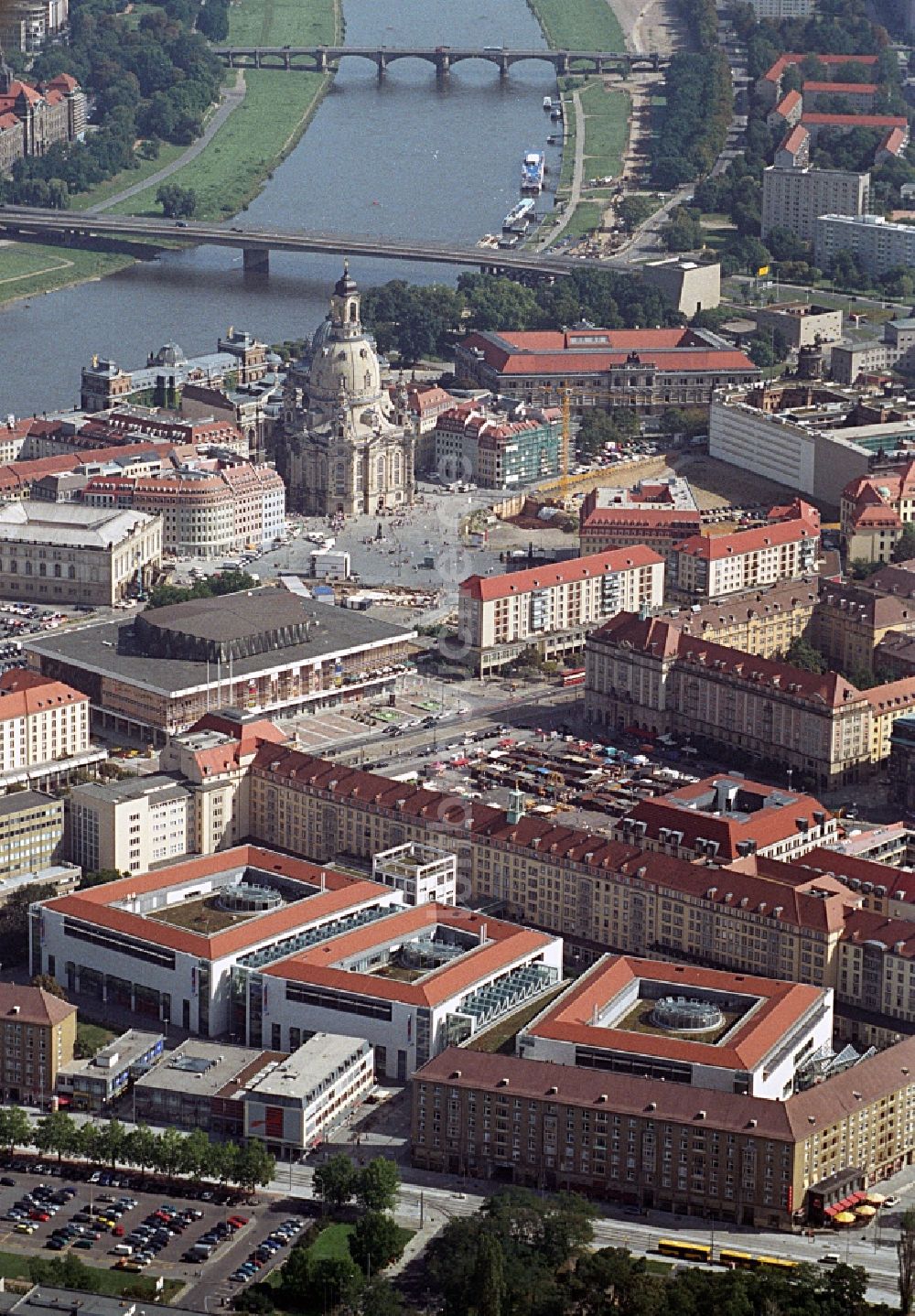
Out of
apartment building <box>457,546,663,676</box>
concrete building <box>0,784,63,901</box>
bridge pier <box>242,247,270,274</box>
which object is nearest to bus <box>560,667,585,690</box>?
apartment building <box>457,546,663,676</box>

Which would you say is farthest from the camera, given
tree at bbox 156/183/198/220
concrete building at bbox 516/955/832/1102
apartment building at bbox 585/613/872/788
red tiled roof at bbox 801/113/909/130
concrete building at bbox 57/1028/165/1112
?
red tiled roof at bbox 801/113/909/130

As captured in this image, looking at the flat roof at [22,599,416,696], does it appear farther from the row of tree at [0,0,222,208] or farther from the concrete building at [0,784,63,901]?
the row of tree at [0,0,222,208]

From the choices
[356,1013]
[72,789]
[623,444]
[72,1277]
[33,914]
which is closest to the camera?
[72,1277]

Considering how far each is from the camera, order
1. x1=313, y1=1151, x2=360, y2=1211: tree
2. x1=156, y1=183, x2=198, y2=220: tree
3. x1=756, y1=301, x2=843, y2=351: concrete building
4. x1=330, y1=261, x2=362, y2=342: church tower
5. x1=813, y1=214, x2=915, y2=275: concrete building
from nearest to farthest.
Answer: x1=313, y1=1151, x2=360, y2=1211: tree, x1=330, y1=261, x2=362, y2=342: church tower, x1=756, y1=301, x2=843, y2=351: concrete building, x1=813, y1=214, x2=915, y2=275: concrete building, x1=156, y1=183, x2=198, y2=220: tree

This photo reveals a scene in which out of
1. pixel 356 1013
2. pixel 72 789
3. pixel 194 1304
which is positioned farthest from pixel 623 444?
pixel 194 1304

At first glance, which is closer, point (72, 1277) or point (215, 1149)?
point (72, 1277)

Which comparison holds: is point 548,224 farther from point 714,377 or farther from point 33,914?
point 33,914

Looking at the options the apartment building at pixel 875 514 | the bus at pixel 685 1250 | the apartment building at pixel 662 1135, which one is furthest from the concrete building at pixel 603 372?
the bus at pixel 685 1250
